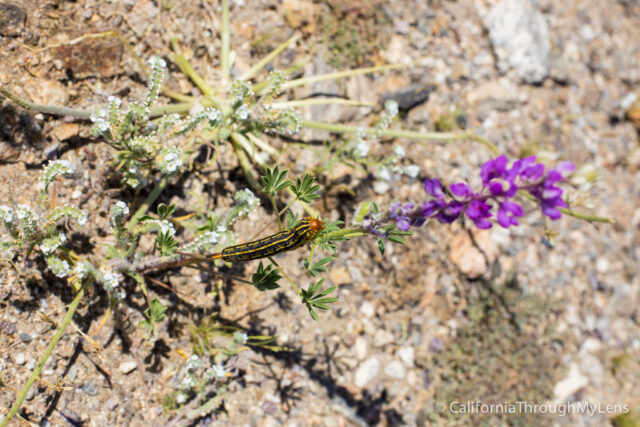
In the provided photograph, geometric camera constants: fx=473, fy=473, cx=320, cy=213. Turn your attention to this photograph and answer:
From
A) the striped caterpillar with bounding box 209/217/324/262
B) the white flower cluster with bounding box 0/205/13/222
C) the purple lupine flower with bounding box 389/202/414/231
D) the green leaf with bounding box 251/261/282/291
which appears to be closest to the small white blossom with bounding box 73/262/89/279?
the white flower cluster with bounding box 0/205/13/222

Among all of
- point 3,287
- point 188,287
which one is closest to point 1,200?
point 3,287

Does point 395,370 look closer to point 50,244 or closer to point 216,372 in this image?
point 216,372

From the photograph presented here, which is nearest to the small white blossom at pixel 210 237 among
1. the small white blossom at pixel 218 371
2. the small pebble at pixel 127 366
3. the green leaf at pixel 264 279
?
the green leaf at pixel 264 279

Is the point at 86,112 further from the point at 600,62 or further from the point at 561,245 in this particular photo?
the point at 600,62

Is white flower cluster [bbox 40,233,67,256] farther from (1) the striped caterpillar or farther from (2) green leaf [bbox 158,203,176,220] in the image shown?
(1) the striped caterpillar

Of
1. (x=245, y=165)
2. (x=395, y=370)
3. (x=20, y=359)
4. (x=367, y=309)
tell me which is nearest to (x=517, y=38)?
(x=367, y=309)

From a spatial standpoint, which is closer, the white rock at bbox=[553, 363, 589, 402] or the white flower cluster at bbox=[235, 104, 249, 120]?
the white flower cluster at bbox=[235, 104, 249, 120]

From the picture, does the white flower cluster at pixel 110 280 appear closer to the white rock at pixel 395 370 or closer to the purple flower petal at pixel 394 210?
the purple flower petal at pixel 394 210
